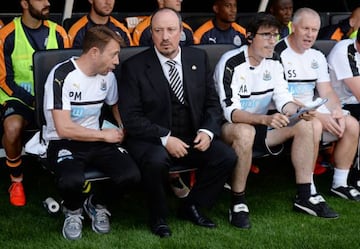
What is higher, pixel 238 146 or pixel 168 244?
pixel 238 146

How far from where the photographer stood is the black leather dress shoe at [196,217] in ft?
14.0

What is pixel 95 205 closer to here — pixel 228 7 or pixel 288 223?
pixel 288 223

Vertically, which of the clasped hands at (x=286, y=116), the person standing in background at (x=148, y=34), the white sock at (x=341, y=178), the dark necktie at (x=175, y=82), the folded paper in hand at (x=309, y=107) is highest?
the person standing in background at (x=148, y=34)

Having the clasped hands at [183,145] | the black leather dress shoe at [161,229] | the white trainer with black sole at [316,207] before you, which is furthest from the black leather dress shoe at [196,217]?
the white trainer with black sole at [316,207]

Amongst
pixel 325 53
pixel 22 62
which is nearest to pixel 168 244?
pixel 22 62

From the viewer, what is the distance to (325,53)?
5.25 metres

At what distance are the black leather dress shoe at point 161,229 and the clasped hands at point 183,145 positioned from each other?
402 mm

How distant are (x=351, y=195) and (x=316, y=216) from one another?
461 millimetres

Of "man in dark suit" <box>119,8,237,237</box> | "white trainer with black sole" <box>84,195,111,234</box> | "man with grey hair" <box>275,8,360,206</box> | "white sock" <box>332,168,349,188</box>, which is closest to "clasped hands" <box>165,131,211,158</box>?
"man in dark suit" <box>119,8,237,237</box>

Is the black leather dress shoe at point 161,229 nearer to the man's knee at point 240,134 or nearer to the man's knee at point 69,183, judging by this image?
the man's knee at point 69,183

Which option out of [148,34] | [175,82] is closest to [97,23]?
[148,34]

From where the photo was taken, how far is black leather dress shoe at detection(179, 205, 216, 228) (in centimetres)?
427

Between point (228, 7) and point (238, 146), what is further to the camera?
point (228, 7)

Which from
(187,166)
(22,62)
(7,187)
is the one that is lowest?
(7,187)
